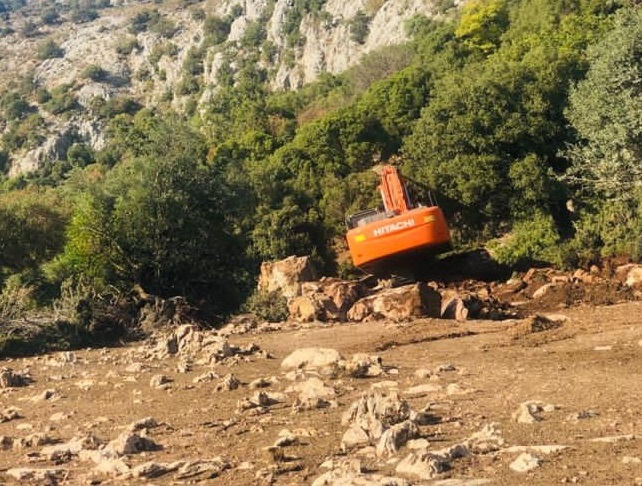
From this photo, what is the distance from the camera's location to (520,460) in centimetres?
549

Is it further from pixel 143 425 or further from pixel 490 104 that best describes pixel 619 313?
pixel 490 104

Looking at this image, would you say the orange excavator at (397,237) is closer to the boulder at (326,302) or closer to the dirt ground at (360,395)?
the boulder at (326,302)

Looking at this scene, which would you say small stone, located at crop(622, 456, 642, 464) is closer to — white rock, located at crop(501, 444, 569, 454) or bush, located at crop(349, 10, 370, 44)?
white rock, located at crop(501, 444, 569, 454)

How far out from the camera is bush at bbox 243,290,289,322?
1906 centimetres

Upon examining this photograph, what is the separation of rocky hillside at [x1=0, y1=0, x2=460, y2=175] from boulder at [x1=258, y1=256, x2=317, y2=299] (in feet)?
198

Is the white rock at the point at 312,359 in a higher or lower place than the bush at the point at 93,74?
lower

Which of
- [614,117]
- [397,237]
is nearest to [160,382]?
[397,237]

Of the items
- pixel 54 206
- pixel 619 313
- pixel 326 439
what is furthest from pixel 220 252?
pixel 326 439

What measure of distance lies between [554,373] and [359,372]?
Answer: 252 centimetres

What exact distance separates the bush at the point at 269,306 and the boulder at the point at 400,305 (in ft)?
6.79

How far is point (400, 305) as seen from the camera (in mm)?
17156

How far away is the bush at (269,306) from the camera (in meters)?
19.1

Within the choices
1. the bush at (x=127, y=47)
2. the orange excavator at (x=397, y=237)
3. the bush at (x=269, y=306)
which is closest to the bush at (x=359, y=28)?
the bush at (x=127, y=47)

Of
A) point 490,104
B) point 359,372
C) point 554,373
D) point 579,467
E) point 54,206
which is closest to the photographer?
point 579,467
